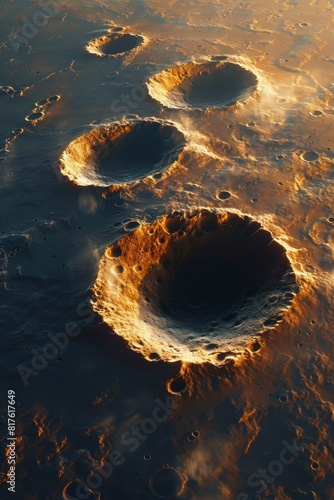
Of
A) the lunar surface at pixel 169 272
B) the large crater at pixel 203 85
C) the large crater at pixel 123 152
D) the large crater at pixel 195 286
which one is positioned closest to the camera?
the lunar surface at pixel 169 272

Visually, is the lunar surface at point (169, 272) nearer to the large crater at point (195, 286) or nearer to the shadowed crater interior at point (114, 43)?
the large crater at point (195, 286)

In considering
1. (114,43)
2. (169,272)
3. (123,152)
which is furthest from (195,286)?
(114,43)

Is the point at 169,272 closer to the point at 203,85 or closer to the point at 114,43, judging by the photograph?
the point at 203,85

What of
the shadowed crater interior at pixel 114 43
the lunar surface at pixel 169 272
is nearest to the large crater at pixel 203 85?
the lunar surface at pixel 169 272

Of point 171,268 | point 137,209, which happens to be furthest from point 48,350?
point 137,209

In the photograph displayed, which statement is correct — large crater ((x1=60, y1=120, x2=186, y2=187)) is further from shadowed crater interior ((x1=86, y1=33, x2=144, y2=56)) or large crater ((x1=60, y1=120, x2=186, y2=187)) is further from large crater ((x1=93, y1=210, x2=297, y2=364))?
shadowed crater interior ((x1=86, y1=33, x2=144, y2=56))

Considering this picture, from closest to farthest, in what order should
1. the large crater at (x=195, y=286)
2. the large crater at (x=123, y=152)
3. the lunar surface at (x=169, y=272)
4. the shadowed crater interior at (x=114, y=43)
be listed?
the lunar surface at (x=169, y=272)
the large crater at (x=195, y=286)
the large crater at (x=123, y=152)
the shadowed crater interior at (x=114, y=43)

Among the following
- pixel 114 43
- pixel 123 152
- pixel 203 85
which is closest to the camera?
pixel 123 152

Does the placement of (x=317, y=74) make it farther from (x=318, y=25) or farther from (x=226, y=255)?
Result: (x=226, y=255)
